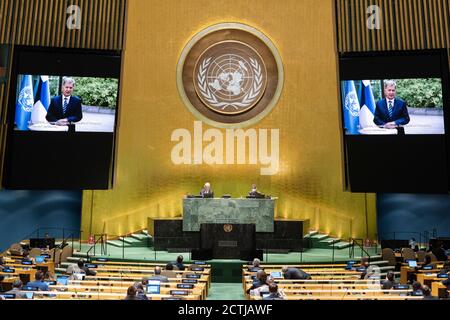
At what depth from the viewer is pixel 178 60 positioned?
52.0 ft

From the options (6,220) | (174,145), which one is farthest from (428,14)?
(6,220)

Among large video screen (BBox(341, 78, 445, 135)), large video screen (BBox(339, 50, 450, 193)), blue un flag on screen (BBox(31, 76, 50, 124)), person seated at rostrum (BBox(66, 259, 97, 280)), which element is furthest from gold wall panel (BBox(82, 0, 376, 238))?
person seated at rostrum (BBox(66, 259, 97, 280))

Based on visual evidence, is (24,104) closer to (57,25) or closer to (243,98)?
(57,25)

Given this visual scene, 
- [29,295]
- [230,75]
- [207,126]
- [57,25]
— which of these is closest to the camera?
[29,295]

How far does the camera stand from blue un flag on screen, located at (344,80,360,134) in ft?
45.8

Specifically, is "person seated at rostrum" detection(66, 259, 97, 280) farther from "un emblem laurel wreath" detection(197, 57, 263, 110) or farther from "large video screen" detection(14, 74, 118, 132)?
"un emblem laurel wreath" detection(197, 57, 263, 110)

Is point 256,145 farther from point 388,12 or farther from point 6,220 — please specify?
point 6,220

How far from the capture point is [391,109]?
542 inches

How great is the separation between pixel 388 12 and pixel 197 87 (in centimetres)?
642

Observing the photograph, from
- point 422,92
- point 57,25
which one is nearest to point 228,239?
point 422,92

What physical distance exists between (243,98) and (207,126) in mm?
1560

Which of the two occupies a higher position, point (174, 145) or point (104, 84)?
point (104, 84)

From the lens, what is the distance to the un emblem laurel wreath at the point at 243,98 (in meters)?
16.0

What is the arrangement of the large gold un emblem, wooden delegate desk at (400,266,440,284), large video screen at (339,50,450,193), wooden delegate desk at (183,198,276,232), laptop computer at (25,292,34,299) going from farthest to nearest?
the large gold un emblem, large video screen at (339,50,450,193), wooden delegate desk at (183,198,276,232), wooden delegate desk at (400,266,440,284), laptop computer at (25,292,34,299)
